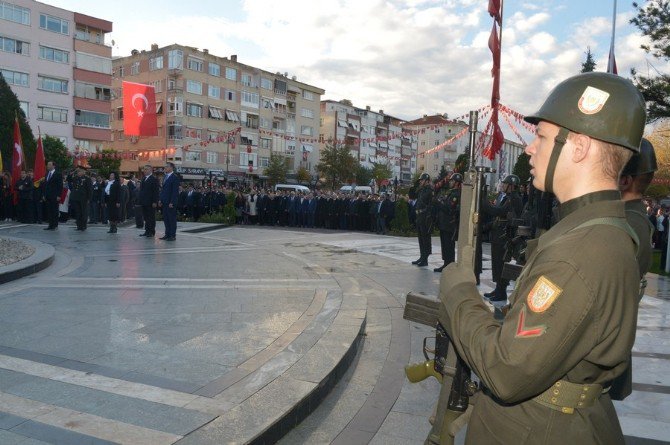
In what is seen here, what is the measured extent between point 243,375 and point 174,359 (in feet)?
2.47

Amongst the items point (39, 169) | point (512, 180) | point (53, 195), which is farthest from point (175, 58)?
point (512, 180)

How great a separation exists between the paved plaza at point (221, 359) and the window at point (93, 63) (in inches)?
1984

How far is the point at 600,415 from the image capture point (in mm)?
1598

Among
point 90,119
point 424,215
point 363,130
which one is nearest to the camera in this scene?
point 424,215

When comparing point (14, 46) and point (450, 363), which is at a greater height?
point (14, 46)

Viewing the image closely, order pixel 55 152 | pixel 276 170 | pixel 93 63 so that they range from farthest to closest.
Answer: pixel 276 170 → pixel 93 63 → pixel 55 152

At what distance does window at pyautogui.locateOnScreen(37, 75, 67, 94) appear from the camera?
163 feet

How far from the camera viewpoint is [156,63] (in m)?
58.3

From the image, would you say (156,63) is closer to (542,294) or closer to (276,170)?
(276,170)

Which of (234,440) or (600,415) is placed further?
(234,440)

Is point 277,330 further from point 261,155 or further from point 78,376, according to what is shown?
point 261,155

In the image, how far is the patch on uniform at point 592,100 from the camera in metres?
1.64

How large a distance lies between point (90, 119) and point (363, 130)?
161 ft

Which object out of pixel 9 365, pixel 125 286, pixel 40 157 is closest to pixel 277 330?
pixel 9 365
